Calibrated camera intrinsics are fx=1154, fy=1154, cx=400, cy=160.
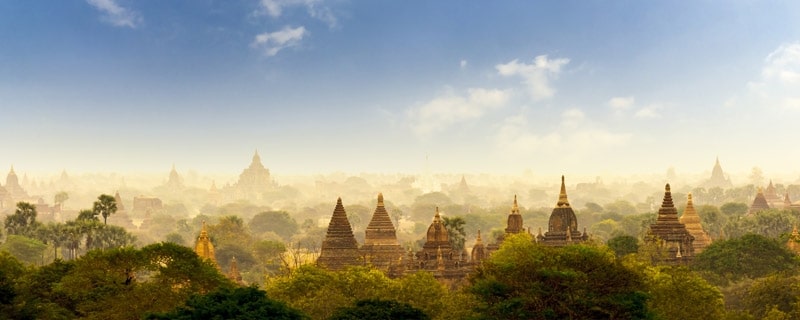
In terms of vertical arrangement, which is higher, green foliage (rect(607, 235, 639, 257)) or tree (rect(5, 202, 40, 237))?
tree (rect(5, 202, 40, 237))

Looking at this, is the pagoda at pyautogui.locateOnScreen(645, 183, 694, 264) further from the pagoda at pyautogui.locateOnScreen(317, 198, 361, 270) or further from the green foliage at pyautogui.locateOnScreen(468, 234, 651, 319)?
the green foliage at pyautogui.locateOnScreen(468, 234, 651, 319)

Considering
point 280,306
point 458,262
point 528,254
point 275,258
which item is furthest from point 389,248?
point 275,258

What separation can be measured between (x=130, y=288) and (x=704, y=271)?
41.1 m

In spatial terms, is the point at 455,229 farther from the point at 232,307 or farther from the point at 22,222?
A: the point at 232,307

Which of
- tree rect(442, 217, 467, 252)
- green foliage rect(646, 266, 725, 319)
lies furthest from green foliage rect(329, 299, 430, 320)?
tree rect(442, 217, 467, 252)

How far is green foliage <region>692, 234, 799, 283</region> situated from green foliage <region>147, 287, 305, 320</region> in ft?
130

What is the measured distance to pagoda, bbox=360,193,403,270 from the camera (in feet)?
271

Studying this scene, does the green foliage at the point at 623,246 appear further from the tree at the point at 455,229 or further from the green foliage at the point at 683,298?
the green foliage at the point at 683,298

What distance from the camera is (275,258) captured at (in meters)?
132

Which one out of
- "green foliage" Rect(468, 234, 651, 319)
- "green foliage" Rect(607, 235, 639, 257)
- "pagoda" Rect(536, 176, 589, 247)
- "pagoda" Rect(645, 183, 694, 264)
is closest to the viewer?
"green foliage" Rect(468, 234, 651, 319)

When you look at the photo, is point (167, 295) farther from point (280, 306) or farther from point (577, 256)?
point (577, 256)

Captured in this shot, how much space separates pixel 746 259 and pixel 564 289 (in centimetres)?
3582

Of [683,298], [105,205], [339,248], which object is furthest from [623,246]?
[105,205]

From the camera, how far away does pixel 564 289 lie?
151 feet
